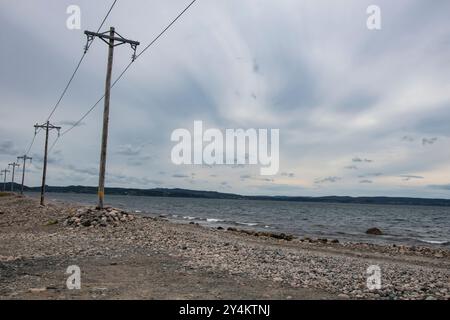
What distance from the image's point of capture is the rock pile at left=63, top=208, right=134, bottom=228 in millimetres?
24672

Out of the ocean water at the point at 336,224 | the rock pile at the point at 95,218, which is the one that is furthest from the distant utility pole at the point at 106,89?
the ocean water at the point at 336,224

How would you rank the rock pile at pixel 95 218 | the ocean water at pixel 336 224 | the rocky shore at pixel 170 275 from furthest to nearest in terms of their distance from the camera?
the ocean water at pixel 336 224, the rock pile at pixel 95 218, the rocky shore at pixel 170 275

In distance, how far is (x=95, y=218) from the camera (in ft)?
82.3

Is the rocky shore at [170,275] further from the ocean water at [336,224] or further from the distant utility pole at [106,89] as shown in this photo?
the ocean water at [336,224]

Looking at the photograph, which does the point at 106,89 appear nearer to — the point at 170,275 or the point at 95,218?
the point at 95,218

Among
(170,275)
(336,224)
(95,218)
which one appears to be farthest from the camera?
(336,224)

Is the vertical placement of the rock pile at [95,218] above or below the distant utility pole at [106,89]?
below

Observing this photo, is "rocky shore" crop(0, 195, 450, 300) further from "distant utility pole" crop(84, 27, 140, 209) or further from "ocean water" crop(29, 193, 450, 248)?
"ocean water" crop(29, 193, 450, 248)

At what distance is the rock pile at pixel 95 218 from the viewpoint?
24.7 meters

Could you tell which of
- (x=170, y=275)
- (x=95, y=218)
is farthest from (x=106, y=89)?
(x=170, y=275)

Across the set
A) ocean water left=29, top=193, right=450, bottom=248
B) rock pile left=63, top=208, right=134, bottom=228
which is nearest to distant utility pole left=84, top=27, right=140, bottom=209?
rock pile left=63, top=208, right=134, bottom=228

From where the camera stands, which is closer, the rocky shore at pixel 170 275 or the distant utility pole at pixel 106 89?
the rocky shore at pixel 170 275

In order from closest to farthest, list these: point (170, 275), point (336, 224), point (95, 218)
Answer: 1. point (170, 275)
2. point (95, 218)
3. point (336, 224)
